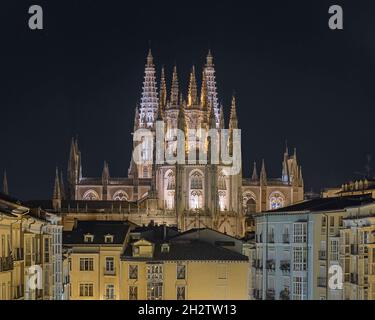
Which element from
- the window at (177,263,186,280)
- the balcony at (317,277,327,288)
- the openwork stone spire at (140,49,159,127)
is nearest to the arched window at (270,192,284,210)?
the openwork stone spire at (140,49,159,127)

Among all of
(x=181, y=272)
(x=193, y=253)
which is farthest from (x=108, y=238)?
(x=181, y=272)

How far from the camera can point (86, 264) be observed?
69250 millimetres

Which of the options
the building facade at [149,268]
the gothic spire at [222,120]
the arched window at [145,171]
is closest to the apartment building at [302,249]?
the building facade at [149,268]

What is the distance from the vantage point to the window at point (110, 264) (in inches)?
2717

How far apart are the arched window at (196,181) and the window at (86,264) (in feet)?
179

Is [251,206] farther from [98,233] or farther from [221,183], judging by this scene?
[98,233]

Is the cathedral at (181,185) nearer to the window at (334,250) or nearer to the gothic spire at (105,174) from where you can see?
the gothic spire at (105,174)

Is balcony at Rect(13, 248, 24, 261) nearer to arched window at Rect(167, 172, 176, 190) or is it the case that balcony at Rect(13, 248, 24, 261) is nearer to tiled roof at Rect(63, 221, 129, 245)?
tiled roof at Rect(63, 221, 129, 245)

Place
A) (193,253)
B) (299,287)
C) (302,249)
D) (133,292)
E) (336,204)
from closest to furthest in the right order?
(336,204)
(302,249)
(299,287)
(193,253)
(133,292)

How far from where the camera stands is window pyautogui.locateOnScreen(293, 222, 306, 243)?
52688 millimetres

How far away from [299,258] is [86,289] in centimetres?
2047
